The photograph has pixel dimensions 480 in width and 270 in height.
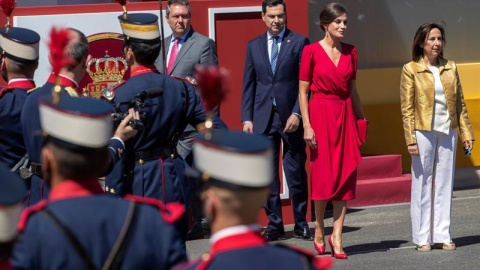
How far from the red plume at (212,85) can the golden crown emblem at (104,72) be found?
6.31 metres

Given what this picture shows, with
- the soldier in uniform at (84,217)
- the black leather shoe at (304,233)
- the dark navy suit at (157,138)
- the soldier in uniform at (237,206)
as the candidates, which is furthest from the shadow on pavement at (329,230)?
the soldier in uniform at (237,206)

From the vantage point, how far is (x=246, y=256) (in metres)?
2.94

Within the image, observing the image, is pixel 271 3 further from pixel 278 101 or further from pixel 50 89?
pixel 50 89

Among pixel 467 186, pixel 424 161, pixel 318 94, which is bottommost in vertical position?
pixel 467 186

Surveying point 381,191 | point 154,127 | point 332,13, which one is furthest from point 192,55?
point 154,127

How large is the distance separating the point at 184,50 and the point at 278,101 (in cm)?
93

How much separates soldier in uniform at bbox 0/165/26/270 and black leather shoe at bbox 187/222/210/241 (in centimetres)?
646

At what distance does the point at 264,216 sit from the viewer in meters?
10.2

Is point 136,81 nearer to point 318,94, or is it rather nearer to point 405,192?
point 318,94

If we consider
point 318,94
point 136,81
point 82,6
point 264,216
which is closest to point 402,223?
point 264,216

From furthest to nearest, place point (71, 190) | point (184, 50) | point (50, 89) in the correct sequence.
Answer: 1. point (184, 50)
2. point (50, 89)
3. point (71, 190)

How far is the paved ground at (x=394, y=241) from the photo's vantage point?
27.1 feet

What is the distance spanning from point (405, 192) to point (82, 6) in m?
4.17

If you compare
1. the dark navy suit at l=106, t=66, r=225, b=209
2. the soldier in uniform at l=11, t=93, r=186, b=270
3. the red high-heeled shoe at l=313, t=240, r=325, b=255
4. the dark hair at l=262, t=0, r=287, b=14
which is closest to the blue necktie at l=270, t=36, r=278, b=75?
the dark hair at l=262, t=0, r=287, b=14
